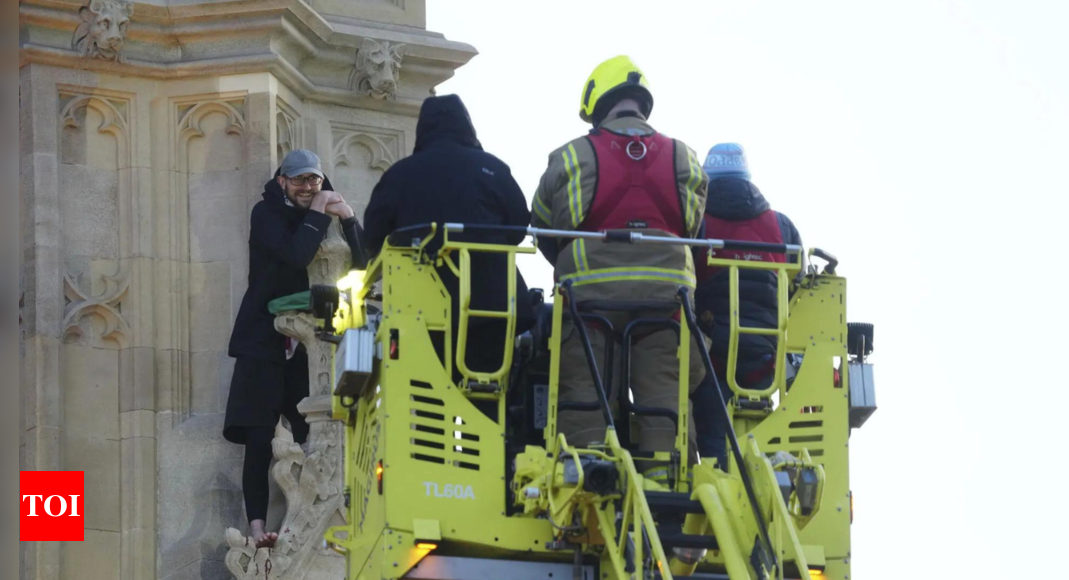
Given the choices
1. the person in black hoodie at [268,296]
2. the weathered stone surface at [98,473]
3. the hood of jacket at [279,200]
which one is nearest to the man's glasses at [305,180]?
the person in black hoodie at [268,296]

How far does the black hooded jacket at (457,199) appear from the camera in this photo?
1295cm

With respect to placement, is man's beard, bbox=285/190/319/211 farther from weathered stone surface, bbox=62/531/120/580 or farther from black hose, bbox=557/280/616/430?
black hose, bbox=557/280/616/430

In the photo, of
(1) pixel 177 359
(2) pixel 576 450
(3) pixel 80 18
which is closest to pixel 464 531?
(2) pixel 576 450

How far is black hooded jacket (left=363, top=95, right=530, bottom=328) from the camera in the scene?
12.9 meters

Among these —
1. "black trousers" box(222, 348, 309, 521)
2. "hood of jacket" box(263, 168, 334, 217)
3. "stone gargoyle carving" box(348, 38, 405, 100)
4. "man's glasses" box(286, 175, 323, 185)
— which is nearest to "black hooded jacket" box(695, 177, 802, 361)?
"man's glasses" box(286, 175, 323, 185)

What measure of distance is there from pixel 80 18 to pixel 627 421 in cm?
627

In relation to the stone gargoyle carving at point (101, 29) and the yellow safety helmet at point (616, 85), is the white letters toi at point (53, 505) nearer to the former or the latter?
the stone gargoyle carving at point (101, 29)

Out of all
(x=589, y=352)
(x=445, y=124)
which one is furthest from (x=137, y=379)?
(x=589, y=352)

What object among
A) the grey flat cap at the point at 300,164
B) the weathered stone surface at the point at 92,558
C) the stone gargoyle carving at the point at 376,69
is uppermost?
the stone gargoyle carving at the point at 376,69

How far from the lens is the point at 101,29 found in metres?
16.8

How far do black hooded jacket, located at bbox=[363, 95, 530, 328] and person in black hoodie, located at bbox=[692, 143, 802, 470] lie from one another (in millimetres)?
1024

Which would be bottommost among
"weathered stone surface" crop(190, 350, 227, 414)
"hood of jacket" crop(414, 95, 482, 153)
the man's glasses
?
"weathered stone surface" crop(190, 350, 227, 414)

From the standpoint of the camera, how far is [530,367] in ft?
41.5

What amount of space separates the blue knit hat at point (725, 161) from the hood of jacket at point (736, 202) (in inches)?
5.2
